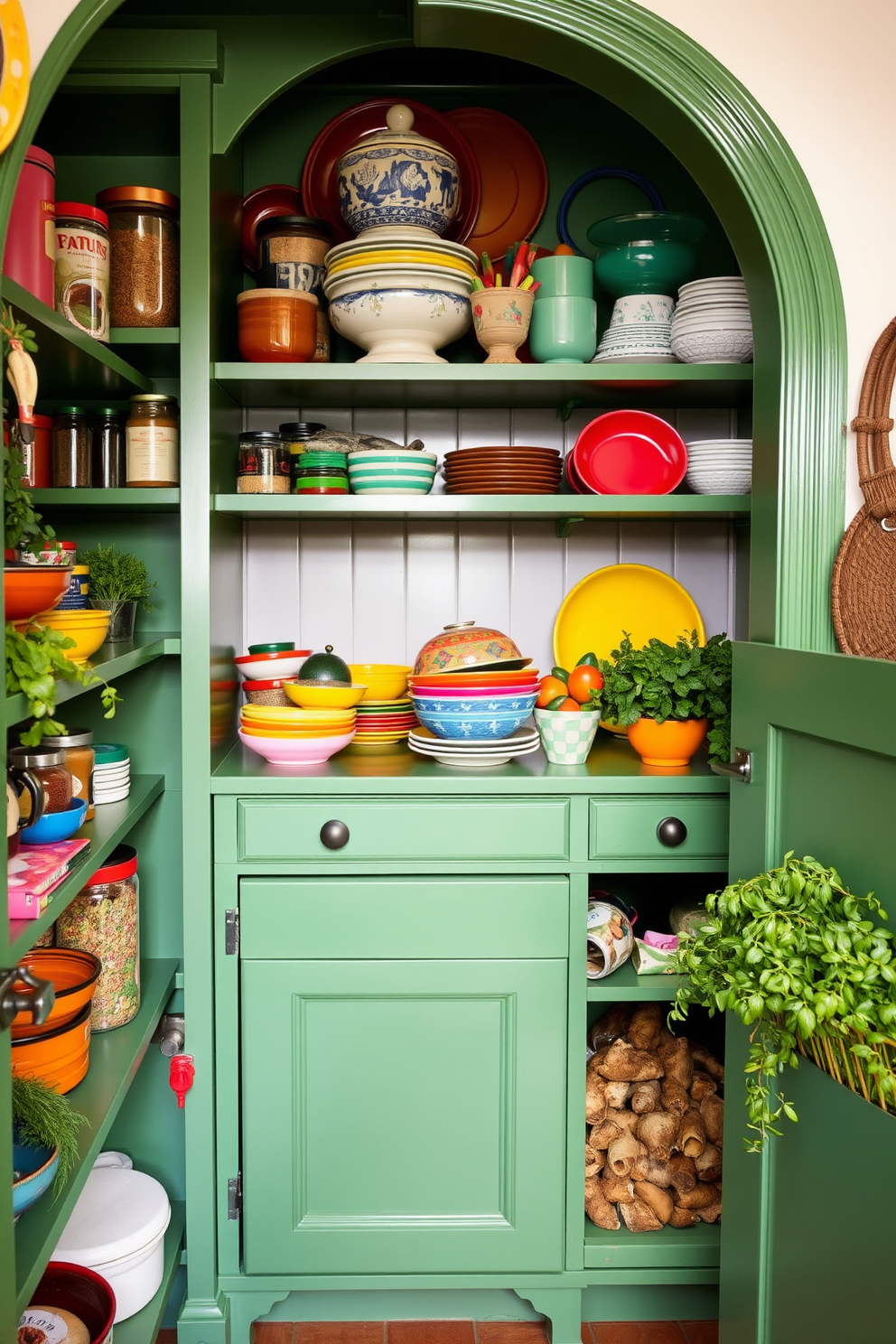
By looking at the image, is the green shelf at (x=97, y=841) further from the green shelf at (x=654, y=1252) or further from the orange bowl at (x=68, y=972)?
the green shelf at (x=654, y=1252)

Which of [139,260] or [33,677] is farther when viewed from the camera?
[139,260]

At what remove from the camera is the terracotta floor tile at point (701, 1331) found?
6.79 feet

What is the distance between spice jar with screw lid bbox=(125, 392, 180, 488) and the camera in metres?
1.99

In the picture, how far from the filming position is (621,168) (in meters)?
2.32

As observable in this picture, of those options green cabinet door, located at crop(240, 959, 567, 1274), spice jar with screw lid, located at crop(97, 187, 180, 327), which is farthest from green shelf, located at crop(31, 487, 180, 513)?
green cabinet door, located at crop(240, 959, 567, 1274)

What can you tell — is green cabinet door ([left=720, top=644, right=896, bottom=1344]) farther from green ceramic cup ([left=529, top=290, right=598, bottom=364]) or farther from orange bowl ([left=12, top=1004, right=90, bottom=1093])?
orange bowl ([left=12, top=1004, right=90, bottom=1093])

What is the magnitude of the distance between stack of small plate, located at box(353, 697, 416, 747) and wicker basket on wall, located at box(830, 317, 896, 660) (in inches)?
38.5

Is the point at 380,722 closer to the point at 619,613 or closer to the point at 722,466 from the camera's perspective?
the point at 619,613

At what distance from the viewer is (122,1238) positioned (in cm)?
183

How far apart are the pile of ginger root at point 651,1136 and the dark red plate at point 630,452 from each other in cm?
117

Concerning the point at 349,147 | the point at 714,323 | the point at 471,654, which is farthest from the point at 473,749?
the point at 349,147

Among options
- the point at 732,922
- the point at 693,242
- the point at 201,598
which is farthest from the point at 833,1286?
the point at 693,242

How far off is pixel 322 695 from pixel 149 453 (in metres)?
0.56

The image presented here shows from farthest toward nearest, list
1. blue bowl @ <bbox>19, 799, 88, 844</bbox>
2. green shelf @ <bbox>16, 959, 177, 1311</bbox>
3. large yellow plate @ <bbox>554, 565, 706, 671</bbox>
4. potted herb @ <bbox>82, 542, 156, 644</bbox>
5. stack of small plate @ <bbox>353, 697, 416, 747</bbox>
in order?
large yellow plate @ <bbox>554, 565, 706, 671</bbox> < stack of small plate @ <bbox>353, 697, 416, 747</bbox> < potted herb @ <bbox>82, 542, 156, 644</bbox> < blue bowl @ <bbox>19, 799, 88, 844</bbox> < green shelf @ <bbox>16, 959, 177, 1311</bbox>
